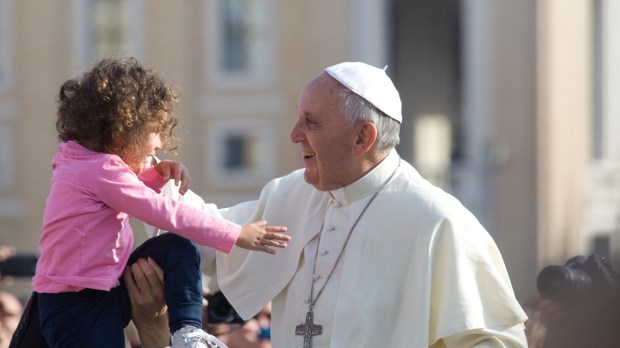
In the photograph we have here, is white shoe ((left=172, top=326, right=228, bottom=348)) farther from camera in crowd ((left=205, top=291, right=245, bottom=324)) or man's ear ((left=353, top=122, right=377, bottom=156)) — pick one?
camera in crowd ((left=205, top=291, right=245, bottom=324))

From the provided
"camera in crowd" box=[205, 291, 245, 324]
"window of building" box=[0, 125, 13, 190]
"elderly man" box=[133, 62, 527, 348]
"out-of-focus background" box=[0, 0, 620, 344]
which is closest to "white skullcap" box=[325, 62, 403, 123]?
"elderly man" box=[133, 62, 527, 348]

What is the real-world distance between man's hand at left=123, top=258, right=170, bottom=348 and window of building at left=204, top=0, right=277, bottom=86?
14.9 metres

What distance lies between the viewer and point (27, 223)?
62.1 ft

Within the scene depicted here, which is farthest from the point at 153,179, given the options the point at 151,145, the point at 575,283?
the point at 575,283

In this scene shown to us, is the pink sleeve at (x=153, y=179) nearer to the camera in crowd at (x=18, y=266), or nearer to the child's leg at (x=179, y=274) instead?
the child's leg at (x=179, y=274)

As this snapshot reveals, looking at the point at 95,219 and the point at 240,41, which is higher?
the point at 95,219

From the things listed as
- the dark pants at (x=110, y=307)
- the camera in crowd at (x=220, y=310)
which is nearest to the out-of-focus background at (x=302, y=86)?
the camera in crowd at (x=220, y=310)

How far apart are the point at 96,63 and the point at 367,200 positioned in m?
0.88

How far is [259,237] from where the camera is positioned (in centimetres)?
404

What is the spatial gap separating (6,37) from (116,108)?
15490 millimetres

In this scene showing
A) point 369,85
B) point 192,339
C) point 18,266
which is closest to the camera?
point 192,339

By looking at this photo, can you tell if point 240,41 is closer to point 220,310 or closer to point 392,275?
point 220,310

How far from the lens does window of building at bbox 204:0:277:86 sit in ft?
62.2

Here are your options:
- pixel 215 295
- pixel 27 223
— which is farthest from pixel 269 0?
pixel 215 295
